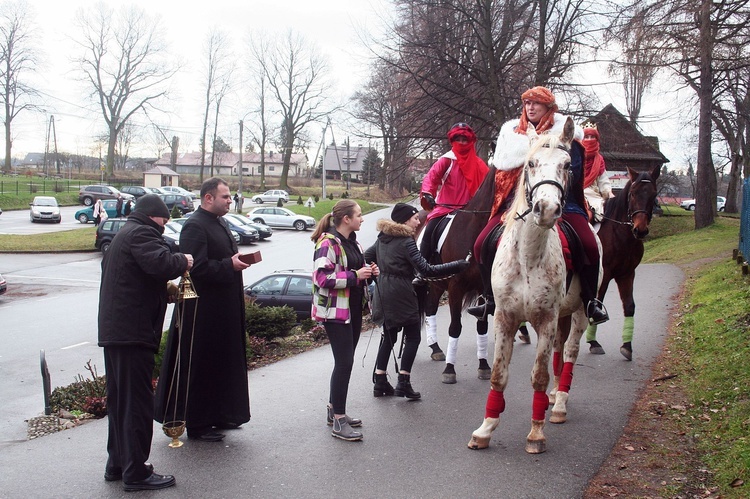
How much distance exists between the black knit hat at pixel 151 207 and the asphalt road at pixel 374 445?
2041 millimetres

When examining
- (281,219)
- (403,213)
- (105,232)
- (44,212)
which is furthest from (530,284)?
(44,212)

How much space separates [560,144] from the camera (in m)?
5.55

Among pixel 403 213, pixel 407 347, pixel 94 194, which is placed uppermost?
pixel 403 213

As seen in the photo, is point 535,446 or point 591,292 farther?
point 591,292

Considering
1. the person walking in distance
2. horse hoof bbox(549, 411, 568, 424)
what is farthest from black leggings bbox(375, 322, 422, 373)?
horse hoof bbox(549, 411, 568, 424)

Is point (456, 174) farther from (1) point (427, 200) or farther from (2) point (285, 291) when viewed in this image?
(2) point (285, 291)

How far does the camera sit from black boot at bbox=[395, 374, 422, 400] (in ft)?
24.6

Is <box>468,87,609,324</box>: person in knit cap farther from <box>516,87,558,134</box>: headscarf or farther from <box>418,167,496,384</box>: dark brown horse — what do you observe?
<box>418,167,496,384</box>: dark brown horse

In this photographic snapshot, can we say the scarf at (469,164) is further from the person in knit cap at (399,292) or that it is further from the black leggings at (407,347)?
the black leggings at (407,347)

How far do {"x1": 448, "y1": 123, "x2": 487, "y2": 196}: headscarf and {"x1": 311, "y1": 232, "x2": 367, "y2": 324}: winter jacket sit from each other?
3.43 m

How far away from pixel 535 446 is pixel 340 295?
6.99 ft

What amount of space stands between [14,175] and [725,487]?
7942 centimetres

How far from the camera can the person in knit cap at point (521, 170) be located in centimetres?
629

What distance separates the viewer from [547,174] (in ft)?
17.3
